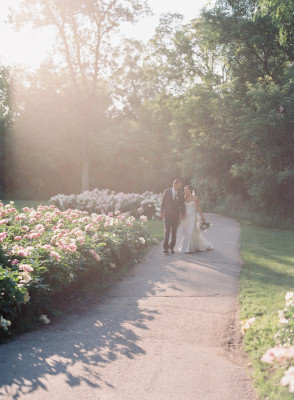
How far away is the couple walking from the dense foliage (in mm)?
4723

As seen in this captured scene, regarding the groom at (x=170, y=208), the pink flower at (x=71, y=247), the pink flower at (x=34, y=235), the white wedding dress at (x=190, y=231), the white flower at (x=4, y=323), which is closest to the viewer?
the white flower at (x=4, y=323)

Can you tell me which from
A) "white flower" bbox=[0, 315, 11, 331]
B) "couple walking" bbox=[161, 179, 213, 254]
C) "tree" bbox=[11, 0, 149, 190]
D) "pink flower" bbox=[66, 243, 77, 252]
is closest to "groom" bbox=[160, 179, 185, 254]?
"couple walking" bbox=[161, 179, 213, 254]

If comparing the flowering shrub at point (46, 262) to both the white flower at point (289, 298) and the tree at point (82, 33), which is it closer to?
the white flower at point (289, 298)

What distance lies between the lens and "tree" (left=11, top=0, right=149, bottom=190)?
28859 millimetres

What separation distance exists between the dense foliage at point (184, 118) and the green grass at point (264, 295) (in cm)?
557

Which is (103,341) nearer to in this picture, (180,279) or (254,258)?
(180,279)

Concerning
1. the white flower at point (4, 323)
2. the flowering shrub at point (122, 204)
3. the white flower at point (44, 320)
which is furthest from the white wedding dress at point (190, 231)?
the flowering shrub at point (122, 204)

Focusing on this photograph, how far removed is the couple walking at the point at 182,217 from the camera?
444 inches

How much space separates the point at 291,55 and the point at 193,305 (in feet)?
57.4

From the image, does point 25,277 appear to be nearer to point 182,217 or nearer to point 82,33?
point 182,217

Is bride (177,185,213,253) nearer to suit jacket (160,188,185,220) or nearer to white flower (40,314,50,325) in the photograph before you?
suit jacket (160,188,185,220)

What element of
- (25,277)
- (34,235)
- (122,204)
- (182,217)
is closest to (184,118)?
(122,204)

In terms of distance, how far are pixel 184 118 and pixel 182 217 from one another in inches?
573

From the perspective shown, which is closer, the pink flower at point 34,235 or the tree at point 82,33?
the pink flower at point 34,235
